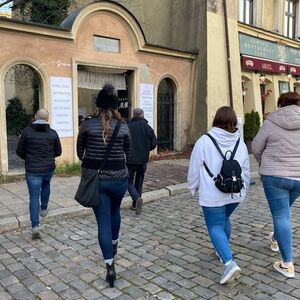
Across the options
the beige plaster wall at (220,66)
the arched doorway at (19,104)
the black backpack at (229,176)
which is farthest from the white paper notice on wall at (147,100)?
the arched doorway at (19,104)

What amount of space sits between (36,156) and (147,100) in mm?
7095

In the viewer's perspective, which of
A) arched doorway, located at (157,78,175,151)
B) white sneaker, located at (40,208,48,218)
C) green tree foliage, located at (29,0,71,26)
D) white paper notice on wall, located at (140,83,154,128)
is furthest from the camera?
green tree foliage, located at (29,0,71,26)

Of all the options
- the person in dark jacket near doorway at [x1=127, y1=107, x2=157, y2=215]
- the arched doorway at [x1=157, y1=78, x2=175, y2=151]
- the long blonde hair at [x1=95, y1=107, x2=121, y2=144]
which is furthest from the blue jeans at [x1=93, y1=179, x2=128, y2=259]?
the arched doorway at [x1=157, y1=78, x2=175, y2=151]

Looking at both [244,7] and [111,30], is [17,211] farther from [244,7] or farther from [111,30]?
[244,7]

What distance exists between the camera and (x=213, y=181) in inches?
142

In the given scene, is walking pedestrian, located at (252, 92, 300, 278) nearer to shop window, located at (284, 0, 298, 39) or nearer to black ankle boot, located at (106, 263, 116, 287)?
black ankle boot, located at (106, 263, 116, 287)

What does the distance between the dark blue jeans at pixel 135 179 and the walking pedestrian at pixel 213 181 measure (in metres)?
2.74

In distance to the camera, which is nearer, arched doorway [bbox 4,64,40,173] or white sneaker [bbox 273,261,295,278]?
white sneaker [bbox 273,261,295,278]

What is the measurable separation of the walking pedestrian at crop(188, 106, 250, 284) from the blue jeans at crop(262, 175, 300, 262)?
374mm

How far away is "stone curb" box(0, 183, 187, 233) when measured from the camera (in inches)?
Result: 215

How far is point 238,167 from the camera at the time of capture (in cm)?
363

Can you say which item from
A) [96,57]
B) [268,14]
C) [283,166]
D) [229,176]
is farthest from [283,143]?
[268,14]

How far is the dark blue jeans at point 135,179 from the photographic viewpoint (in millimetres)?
6359

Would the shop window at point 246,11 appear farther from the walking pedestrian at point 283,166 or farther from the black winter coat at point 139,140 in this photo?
the walking pedestrian at point 283,166
